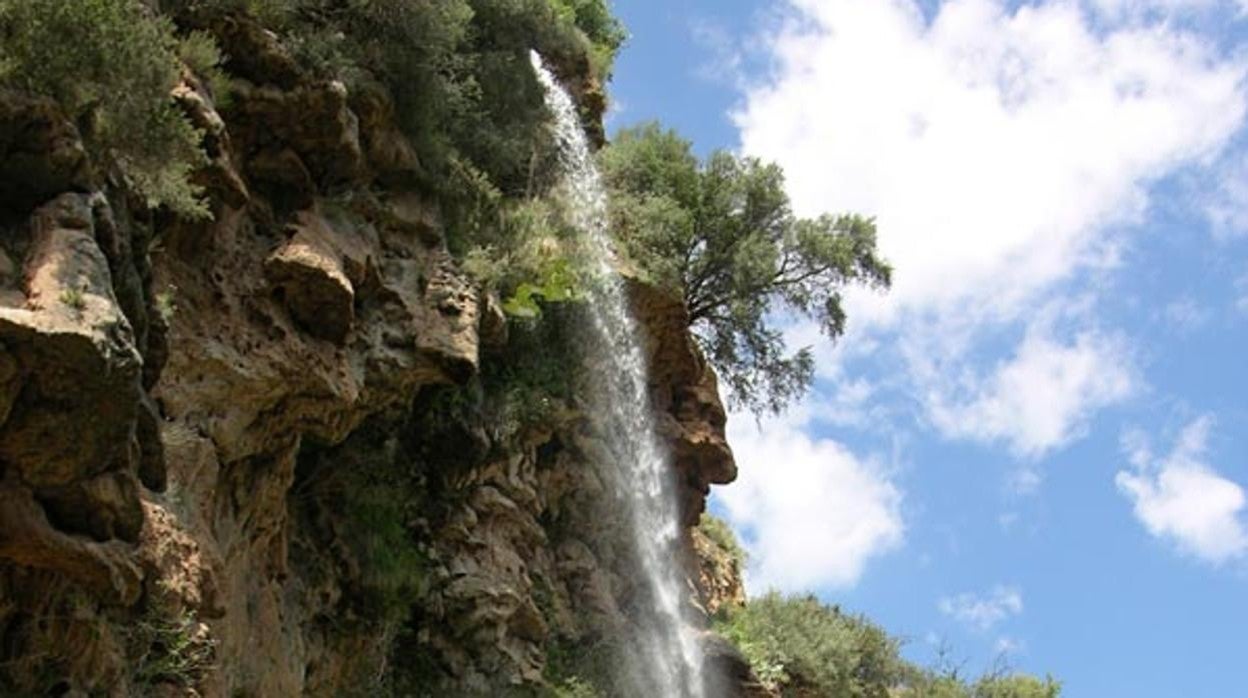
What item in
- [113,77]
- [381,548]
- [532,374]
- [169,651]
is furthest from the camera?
[532,374]

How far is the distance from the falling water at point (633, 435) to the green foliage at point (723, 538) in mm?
4828

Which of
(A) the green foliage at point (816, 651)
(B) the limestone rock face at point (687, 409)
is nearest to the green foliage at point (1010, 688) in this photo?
(A) the green foliage at point (816, 651)

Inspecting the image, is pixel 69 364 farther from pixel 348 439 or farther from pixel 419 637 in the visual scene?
pixel 419 637

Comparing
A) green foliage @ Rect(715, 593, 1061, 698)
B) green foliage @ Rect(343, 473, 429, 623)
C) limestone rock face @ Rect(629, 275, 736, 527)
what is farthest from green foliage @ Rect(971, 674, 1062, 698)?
green foliage @ Rect(343, 473, 429, 623)

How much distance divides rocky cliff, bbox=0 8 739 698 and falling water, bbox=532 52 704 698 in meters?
0.73

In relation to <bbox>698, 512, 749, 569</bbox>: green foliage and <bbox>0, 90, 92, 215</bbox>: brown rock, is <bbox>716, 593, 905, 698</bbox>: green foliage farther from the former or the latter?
<bbox>0, 90, 92, 215</bbox>: brown rock

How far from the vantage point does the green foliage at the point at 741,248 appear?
25.3 meters

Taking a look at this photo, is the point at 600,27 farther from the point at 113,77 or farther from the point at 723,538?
the point at 113,77

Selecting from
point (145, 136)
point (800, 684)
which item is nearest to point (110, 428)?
point (145, 136)

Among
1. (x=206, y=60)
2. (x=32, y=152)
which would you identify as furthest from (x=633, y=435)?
(x=32, y=152)

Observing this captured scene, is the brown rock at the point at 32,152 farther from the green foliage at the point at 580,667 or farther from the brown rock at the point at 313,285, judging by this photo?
the green foliage at the point at 580,667

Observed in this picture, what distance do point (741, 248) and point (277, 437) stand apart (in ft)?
48.5

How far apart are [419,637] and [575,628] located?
12.8 ft

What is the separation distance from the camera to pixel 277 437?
38.5 feet
